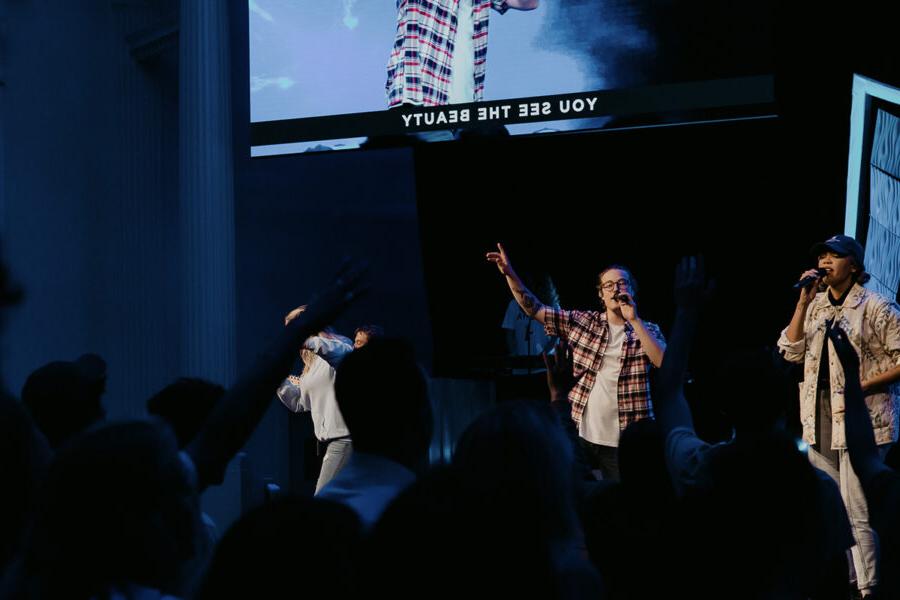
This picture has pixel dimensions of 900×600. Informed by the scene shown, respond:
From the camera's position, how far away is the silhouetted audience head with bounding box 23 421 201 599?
1.52 m

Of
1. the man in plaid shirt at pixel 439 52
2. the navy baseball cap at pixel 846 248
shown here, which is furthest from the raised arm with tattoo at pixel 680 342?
the man in plaid shirt at pixel 439 52

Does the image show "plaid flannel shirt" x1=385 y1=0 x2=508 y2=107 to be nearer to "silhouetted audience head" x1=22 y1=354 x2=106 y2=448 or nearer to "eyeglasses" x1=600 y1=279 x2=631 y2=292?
"eyeglasses" x1=600 y1=279 x2=631 y2=292

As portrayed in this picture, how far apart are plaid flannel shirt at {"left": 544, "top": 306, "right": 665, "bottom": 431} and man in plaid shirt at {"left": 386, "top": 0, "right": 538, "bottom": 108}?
2.59 metres

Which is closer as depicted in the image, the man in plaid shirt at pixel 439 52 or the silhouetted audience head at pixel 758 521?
the silhouetted audience head at pixel 758 521

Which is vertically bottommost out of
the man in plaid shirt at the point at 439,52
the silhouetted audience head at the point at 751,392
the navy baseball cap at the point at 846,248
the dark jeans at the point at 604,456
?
the dark jeans at the point at 604,456

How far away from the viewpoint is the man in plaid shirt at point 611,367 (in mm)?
5871

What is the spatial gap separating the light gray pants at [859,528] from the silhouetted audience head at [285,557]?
396cm

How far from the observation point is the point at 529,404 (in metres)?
2.09

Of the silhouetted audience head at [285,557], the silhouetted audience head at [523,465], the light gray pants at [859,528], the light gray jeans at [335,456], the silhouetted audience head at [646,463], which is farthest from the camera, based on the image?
the light gray jeans at [335,456]

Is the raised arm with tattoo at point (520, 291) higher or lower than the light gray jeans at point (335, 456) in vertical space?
higher

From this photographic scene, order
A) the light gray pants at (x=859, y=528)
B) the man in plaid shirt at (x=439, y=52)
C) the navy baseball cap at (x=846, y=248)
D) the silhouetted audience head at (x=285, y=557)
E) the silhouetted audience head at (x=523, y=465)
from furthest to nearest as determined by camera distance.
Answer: the man in plaid shirt at (x=439, y=52) → the navy baseball cap at (x=846, y=248) → the light gray pants at (x=859, y=528) → the silhouetted audience head at (x=523, y=465) → the silhouetted audience head at (x=285, y=557)

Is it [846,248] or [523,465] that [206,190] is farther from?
[523,465]

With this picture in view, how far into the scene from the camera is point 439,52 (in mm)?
8219

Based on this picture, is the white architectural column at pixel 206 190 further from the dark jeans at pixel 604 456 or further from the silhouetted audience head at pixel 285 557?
the silhouetted audience head at pixel 285 557
